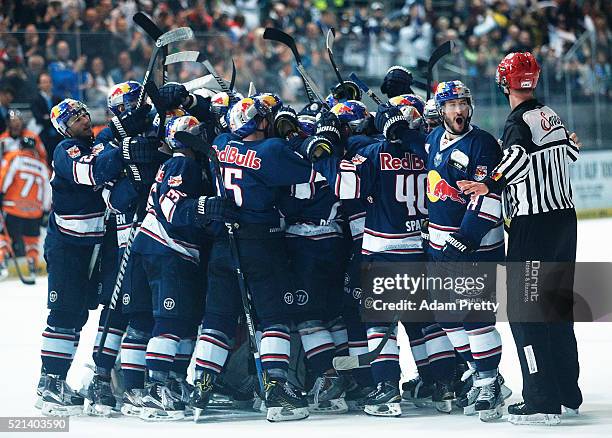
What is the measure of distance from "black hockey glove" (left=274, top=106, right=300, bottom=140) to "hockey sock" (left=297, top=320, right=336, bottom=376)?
940mm

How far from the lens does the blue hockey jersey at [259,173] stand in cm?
572

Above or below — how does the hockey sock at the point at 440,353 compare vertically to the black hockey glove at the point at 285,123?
below

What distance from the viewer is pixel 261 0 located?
15.6 meters

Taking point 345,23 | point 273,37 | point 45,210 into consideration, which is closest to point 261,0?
point 345,23

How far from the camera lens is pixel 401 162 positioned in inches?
231

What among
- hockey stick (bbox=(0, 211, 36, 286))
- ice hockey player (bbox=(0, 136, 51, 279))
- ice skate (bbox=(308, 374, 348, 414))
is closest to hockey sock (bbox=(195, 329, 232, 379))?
ice skate (bbox=(308, 374, 348, 414))

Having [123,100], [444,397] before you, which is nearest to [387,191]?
[444,397]

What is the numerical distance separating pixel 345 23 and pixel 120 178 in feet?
33.2

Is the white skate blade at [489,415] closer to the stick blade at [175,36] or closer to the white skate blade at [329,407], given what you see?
A: the white skate blade at [329,407]

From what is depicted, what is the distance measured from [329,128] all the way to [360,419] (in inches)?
55.3

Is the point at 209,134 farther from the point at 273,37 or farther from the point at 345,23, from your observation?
the point at 345,23

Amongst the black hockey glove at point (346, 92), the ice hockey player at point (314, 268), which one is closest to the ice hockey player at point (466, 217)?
the ice hockey player at point (314, 268)

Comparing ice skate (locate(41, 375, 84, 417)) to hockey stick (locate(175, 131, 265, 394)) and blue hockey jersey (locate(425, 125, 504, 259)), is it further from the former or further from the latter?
blue hockey jersey (locate(425, 125, 504, 259))

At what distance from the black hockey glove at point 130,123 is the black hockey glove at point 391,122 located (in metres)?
1.23
